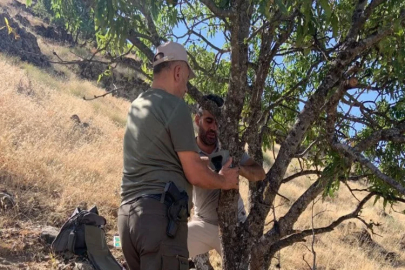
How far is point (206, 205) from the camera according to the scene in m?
4.18

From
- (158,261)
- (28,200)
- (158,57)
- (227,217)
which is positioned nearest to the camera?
(158,261)

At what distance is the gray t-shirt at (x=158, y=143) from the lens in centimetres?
266

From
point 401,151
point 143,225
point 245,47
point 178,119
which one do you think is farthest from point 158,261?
point 401,151

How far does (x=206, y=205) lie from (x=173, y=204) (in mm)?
1594

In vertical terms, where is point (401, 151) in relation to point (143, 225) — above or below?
above

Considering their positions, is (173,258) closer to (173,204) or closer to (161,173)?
(173,204)

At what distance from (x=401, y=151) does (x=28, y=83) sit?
12.7m

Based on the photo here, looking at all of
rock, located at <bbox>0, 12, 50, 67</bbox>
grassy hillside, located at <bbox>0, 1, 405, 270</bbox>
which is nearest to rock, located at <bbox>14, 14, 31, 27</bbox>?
rock, located at <bbox>0, 12, 50, 67</bbox>

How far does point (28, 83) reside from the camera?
14.4m

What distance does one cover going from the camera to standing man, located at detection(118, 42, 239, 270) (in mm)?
2619

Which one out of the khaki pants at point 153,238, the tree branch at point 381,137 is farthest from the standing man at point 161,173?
the tree branch at point 381,137

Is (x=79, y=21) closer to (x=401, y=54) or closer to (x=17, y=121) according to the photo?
(x=401, y=54)

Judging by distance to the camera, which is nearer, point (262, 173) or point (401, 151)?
point (262, 173)

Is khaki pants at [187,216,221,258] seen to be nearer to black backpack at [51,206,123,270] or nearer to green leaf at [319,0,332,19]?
black backpack at [51,206,123,270]
